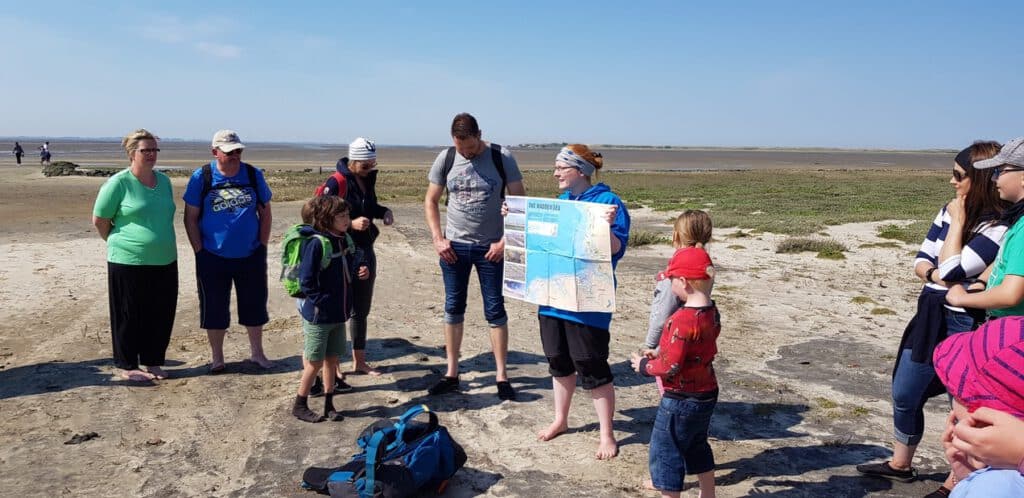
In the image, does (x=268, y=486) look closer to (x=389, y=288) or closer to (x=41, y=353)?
(x=41, y=353)

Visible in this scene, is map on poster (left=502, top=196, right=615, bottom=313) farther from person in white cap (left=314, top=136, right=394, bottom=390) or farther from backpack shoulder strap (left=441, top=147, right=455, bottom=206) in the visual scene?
person in white cap (left=314, top=136, right=394, bottom=390)

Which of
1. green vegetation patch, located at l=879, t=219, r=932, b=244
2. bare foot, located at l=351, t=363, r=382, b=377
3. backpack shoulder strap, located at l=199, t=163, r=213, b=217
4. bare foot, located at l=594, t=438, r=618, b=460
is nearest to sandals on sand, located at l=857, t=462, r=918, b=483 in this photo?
bare foot, located at l=594, t=438, r=618, b=460

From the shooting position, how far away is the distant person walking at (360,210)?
5.80 meters

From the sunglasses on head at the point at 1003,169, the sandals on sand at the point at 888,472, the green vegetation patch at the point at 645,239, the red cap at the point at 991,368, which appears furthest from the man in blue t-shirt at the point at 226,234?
the green vegetation patch at the point at 645,239

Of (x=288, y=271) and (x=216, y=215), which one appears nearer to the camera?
(x=288, y=271)

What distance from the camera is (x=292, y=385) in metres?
6.04

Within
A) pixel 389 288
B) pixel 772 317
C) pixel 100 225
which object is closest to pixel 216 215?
pixel 100 225

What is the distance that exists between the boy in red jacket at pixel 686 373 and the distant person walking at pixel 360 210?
2.92 meters

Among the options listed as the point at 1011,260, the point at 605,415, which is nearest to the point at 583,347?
the point at 605,415

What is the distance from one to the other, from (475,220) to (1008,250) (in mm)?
3446

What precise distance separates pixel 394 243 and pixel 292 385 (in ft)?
26.5

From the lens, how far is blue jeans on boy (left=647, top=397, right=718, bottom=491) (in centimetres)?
359

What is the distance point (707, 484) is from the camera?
377 centimetres

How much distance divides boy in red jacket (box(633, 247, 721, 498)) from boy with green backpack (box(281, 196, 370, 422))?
2463mm
